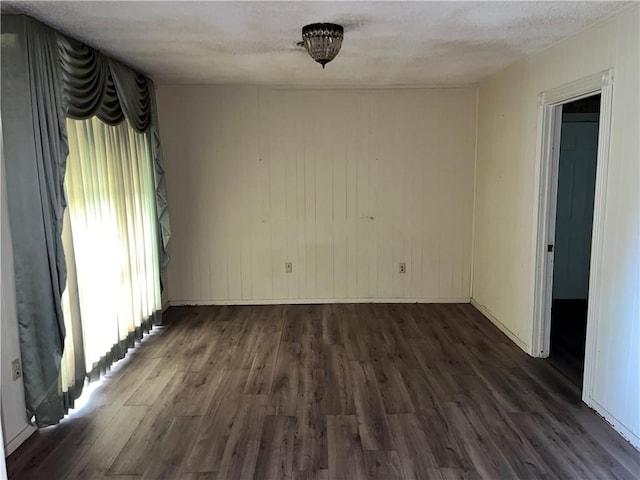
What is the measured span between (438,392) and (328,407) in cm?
78

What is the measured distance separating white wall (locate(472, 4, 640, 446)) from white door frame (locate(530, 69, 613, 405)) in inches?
2.1

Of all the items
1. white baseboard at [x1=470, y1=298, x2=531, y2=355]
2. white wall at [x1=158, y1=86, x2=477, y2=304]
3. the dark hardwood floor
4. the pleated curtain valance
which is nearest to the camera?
the dark hardwood floor

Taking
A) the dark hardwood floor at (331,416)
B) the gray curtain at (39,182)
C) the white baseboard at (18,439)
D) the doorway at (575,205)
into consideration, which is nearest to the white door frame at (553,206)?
the dark hardwood floor at (331,416)

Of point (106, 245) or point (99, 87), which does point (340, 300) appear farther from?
point (99, 87)

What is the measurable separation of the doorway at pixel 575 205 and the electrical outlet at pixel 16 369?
4.46 metres

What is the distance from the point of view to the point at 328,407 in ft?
9.49

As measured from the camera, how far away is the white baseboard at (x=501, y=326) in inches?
149

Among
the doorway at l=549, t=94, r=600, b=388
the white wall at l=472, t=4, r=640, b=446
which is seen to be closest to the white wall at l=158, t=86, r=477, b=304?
the white wall at l=472, t=4, r=640, b=446

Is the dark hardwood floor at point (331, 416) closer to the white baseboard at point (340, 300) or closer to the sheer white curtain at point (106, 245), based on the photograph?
the sheer white curtain at point (106, 245)

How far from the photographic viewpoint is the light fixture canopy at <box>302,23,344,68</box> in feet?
9.06

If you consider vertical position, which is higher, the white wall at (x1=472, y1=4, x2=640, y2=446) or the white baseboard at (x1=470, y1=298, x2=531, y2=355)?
the white wall at (x1=472, y1=4, x2=640, y2=446)

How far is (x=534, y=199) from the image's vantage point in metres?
3.56

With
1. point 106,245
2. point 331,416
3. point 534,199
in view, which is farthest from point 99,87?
point 534,199

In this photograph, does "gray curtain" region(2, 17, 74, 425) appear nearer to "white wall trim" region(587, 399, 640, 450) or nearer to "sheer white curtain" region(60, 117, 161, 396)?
"sheer white curtain" region(60, 117, 161, 396)
